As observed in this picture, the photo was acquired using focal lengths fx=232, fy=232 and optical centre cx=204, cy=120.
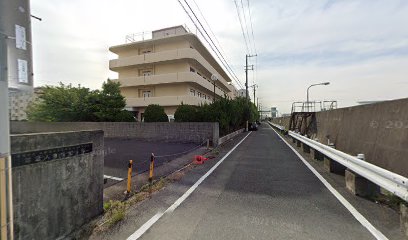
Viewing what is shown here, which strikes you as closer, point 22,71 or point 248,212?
point 22,71

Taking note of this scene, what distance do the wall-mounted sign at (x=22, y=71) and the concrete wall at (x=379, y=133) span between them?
678 cm

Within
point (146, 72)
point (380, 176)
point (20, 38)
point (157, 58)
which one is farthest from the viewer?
point (146, 72)

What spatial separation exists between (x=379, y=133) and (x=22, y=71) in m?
7.68

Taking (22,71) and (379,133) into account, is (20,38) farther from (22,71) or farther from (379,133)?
(379,133)

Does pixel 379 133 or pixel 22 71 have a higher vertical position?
pixel 22 71

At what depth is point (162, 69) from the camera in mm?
31797

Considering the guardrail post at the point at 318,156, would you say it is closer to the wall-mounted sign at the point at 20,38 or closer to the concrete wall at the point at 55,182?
the concrete wall at the point at 55,182

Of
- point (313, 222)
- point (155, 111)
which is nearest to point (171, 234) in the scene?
point (313, 222)

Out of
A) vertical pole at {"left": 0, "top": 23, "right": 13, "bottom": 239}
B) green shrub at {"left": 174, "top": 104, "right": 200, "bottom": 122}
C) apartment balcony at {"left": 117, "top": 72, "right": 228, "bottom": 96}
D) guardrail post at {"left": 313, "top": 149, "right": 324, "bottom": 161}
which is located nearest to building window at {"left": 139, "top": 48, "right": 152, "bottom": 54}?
apartment balcony at {"left": 117, "top": 72, "right": 228, "bottom": 96}

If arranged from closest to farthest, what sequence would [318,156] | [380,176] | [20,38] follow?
[20,38], [380,176], [318,156]

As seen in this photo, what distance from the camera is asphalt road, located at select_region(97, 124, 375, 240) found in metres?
3.72

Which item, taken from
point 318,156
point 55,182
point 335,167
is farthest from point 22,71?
point 318,156

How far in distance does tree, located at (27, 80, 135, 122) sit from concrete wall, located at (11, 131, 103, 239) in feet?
64.1

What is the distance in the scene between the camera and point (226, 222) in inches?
163
